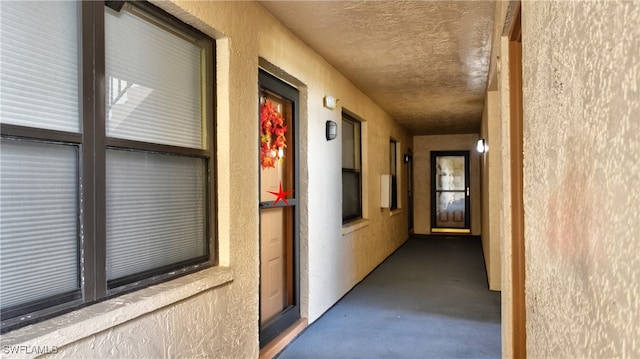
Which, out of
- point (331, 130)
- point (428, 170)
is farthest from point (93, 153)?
point (428, 170)

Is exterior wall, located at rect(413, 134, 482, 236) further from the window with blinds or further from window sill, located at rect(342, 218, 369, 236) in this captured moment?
the window with blinds

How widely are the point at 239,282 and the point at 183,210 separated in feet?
1.86

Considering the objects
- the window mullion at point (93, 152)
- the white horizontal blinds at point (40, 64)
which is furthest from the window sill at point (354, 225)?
the white horizontal blinds at point (40, 64)

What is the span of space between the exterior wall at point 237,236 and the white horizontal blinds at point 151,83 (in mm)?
131

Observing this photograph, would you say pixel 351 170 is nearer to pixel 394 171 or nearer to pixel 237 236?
pixel 237 236

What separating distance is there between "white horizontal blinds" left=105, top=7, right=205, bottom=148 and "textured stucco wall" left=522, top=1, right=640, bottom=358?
1.56m

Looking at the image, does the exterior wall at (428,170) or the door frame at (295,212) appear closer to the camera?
the door frame at (295,212)

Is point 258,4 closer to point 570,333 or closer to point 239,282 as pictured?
point 239,282

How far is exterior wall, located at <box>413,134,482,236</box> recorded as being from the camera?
1023 cm

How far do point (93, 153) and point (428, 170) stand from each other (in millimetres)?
9441

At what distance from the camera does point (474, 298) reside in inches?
182

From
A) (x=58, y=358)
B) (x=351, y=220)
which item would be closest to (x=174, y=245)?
(x=58, y=358)

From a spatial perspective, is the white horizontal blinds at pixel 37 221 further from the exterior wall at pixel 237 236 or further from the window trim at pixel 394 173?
the window trim at pixel 394 173

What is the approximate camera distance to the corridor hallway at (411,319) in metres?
3.20
